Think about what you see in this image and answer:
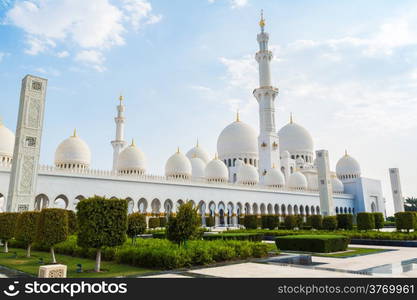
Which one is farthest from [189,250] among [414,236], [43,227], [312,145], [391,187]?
[312,145]

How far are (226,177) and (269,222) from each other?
1379 centimetres

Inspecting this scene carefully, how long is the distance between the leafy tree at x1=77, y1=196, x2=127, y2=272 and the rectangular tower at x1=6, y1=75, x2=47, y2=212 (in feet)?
38.2

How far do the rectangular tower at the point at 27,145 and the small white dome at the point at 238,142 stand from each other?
94.6ft

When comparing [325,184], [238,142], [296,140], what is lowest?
[325,184]

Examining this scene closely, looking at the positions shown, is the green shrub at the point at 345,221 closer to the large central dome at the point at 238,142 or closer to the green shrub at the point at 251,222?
the green shrub at the point at 251,222

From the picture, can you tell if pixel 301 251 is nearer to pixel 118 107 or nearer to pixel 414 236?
pixel 414 236

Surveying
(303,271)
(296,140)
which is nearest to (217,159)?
(296,140)

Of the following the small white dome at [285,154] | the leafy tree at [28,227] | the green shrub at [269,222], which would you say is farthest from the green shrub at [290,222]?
the small white dome at [285,154]

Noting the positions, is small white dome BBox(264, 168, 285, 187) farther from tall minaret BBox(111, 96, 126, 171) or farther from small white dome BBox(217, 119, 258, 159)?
tall minaret BBox(111, 96, 126, 171)

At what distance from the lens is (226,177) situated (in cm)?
3766

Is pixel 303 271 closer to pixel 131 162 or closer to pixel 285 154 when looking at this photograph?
pixel 131 162

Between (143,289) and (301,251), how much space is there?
330 inches

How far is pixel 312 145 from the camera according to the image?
53.6 meters

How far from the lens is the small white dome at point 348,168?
5278 cm
